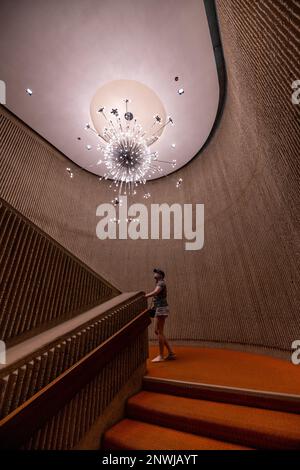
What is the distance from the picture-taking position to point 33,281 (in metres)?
2.04

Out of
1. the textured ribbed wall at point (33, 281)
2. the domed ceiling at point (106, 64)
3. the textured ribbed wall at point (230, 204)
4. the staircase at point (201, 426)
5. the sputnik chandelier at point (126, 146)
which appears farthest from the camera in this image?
the sputnik chandelier at point (126, 146)

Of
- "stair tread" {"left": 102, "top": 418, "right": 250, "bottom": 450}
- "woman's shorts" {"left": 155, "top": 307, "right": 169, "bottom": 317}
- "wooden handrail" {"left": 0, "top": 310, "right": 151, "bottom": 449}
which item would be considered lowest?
"stair tread" {"left": 102, "top": 418, "right": 250, "bottom": 450}

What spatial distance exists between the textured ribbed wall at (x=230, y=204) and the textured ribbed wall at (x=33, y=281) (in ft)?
7.85

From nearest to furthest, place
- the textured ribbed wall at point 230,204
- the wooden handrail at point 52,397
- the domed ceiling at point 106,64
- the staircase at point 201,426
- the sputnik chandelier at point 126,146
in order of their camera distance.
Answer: the wooden handrail at point 52,397
the staircase at point 201,426
the textured ribbed wall at point 230,204
the domed ceiling at point 106,64
the sputnik chandelier at point 126,146

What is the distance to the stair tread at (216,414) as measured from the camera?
1.70 metres

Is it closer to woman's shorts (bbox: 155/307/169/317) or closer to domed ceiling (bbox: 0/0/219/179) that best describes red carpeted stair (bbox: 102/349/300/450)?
woman's shorts (bbox: 155/307/169/317)

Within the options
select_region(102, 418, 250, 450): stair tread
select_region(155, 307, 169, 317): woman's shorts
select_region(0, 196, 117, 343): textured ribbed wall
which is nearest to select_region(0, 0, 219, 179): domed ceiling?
select_region(0, 196, 117, 343): textured ribbed wall

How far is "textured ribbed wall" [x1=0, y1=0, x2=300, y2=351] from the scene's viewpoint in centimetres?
215

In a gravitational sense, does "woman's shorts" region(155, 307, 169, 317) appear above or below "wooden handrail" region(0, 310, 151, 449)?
above

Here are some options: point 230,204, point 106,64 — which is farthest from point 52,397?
point 106,64

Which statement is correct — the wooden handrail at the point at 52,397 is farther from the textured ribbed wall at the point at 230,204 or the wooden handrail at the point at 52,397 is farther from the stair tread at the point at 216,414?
the textured ribbed wall at the point at 230,204

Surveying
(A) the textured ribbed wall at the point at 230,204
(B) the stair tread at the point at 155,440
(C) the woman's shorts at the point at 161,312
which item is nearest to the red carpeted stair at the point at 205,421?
(B) the stair tread at the point at 155,440
